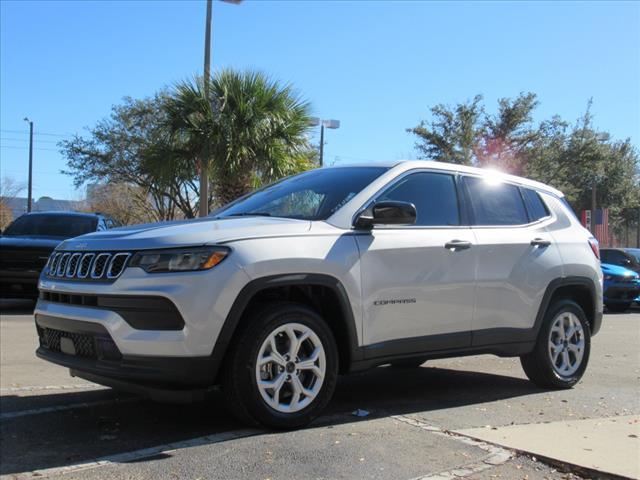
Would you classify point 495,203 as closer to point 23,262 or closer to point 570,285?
point 570,285

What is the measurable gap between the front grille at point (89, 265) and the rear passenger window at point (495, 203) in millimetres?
2846

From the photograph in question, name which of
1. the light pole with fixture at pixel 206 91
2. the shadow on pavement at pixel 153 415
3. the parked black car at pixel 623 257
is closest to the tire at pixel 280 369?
the shadow on pavement at pixel 153 415

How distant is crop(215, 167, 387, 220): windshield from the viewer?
4.86 m

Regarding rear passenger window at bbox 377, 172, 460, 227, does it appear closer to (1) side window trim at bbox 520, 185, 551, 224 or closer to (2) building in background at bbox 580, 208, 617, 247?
(1) side window trim at bbox 520, 185, 551, 224

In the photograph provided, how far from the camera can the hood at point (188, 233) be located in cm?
403

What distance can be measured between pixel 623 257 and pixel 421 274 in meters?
14.4

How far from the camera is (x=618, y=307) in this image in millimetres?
15930

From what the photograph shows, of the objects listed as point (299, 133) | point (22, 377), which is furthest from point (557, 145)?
point (22, 377)

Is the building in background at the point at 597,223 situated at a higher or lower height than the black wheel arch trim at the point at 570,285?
higher

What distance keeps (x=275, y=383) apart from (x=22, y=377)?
328cm

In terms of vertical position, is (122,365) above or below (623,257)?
below

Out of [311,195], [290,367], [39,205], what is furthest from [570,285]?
[39,205]

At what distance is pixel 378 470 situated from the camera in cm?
364

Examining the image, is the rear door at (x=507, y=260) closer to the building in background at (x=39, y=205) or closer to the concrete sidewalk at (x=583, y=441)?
the concrete sidewalk at (x=583, y=441)
